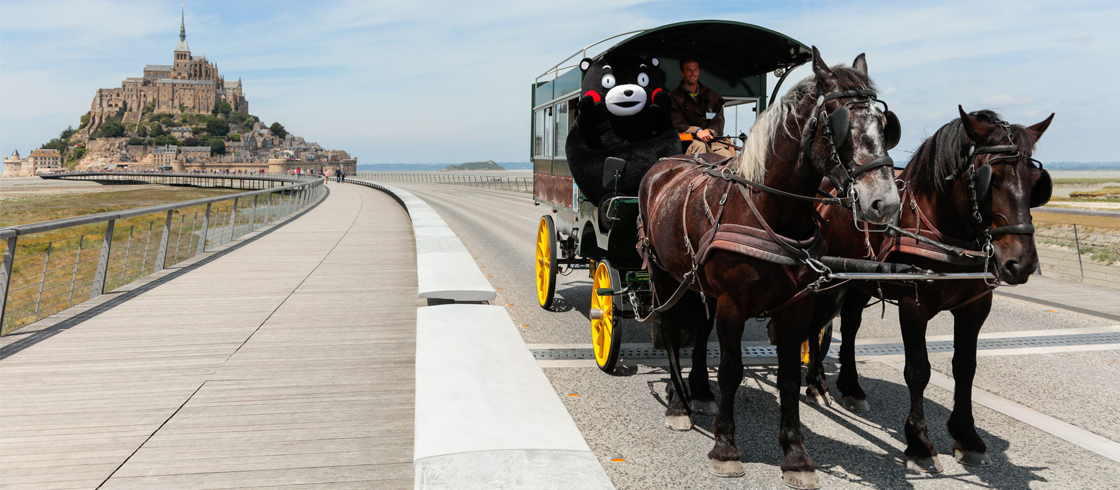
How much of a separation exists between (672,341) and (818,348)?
1.06m

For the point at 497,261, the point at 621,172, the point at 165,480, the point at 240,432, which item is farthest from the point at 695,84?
the point at 497,261

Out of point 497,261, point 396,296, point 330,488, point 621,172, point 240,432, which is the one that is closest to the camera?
point 330,488

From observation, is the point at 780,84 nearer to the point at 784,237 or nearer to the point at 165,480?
the point at 784,237

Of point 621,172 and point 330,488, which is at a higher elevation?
point 621,172

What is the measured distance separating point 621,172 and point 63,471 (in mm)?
4621

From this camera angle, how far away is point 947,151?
4.36 m

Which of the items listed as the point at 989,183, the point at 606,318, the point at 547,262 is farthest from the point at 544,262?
the point at 989,183

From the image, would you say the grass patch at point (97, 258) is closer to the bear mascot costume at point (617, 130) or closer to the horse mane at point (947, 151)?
the bear mascot costume at point (617, 130)

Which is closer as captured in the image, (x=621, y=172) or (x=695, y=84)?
(x=621, y=172)

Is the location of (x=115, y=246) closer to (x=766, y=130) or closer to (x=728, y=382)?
(x=728, y=382)

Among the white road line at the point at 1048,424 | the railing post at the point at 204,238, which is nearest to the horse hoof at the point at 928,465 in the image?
the white road line at the point at 1048,424

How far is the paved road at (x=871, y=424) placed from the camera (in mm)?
4289

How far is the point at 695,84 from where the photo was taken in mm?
7352

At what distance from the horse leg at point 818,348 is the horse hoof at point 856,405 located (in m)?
0.14
